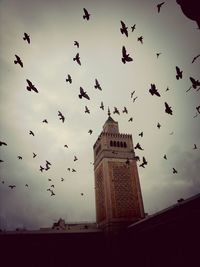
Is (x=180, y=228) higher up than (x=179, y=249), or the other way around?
(x=180, y=228)

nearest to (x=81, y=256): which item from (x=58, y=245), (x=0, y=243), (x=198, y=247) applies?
(x=58, y=245)

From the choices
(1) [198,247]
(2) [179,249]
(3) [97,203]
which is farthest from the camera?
(3) [97,203]

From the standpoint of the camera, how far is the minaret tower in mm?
27531

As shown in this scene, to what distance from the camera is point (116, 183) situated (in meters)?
30.2

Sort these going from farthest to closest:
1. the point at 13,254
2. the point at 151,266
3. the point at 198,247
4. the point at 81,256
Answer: the point at 81,256 → the point at 13,254 → the point at 151,266 → the point at 198,247

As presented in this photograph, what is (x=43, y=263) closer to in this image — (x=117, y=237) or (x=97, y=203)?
(x=117, y=237)

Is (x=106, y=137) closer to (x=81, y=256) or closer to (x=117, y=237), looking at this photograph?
(x=117, y=237)

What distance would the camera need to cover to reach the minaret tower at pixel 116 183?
27.5 meters

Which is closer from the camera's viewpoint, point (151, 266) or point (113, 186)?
point (151, 266)

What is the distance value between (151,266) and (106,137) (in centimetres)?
1989

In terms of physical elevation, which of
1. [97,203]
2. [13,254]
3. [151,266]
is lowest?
[151,266]

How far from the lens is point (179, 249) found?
1384cm

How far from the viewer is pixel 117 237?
2322 cm

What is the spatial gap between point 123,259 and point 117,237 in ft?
11.2
